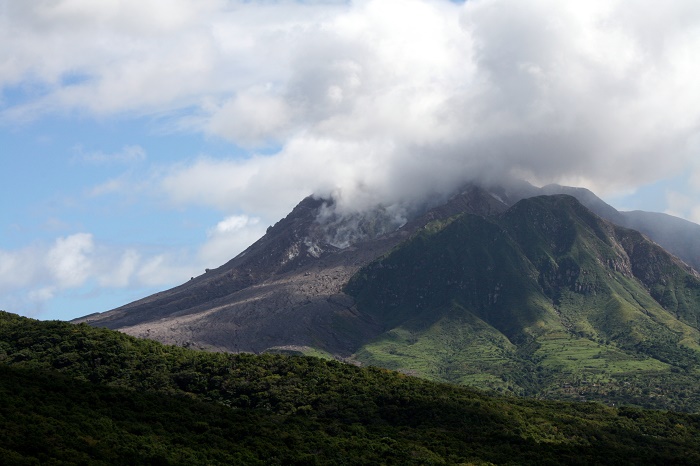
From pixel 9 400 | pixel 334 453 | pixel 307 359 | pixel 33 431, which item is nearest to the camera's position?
pixel 33 431

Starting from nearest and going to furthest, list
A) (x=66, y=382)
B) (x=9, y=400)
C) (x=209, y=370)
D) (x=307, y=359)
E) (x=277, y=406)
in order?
(x=9, y=400) < (x=66, y=382) < (x=277, y=406) < (x=209, y=370) < (x=307, y=359)

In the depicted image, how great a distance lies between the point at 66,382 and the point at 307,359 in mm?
51043

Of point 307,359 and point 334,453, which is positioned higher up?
point 307,359

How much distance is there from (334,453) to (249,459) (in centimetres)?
1215

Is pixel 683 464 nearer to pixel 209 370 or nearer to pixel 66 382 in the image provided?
pixel 209 370

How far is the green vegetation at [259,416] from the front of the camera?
8612cm

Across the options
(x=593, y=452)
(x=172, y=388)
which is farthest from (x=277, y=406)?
(x=593, y=452)

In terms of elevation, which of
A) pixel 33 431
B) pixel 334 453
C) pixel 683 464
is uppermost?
pixel 33 431

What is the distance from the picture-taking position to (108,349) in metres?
138

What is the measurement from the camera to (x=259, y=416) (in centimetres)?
11119

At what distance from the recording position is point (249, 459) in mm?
89000

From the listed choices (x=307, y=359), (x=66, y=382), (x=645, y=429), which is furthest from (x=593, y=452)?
(x=66, y=382)

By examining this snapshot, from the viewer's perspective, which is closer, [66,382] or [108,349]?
[66,382]

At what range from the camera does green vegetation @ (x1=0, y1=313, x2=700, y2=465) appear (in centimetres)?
8612
